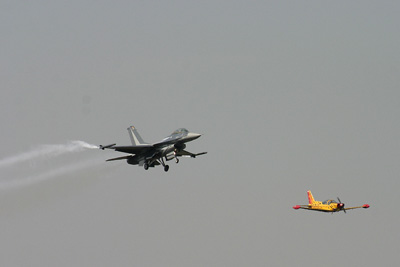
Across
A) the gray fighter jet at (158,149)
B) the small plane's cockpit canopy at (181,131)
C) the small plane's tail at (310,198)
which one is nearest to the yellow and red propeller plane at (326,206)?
the small plane's tail at (310,198)

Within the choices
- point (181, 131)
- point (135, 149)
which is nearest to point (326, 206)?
point (181, 131)

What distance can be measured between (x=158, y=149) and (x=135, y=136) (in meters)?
8.50

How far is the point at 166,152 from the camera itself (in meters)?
81.6

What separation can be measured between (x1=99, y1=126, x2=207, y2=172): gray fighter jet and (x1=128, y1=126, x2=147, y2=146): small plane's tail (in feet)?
12.0

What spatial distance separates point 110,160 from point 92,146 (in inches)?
203

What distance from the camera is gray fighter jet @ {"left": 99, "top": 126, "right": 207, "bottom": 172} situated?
263ft

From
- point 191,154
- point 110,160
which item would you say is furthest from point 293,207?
point 110,160

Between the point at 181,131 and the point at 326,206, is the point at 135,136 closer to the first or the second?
the point at 181,131

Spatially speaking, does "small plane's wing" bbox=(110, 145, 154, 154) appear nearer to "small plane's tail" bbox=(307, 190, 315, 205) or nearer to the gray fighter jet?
the gray fighter jet

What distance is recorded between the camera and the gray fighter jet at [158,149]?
80312 millimetres

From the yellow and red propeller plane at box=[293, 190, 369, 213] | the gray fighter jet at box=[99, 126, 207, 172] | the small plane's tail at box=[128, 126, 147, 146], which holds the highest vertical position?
the small plane's tail at box=[128, 126, 147, 146]

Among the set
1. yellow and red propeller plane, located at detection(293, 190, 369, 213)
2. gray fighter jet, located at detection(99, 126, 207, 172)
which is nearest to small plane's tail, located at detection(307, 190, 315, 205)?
yellow and red propeller plane, located at detection(293, 190, 369, 213)

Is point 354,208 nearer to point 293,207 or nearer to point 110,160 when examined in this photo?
point 293,207

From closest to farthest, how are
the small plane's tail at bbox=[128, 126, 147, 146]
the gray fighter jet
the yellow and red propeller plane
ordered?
the gray fighter jet, the small plane's tail at bbox=[128, 126, 147, 146], the yellow and red propeller plane
